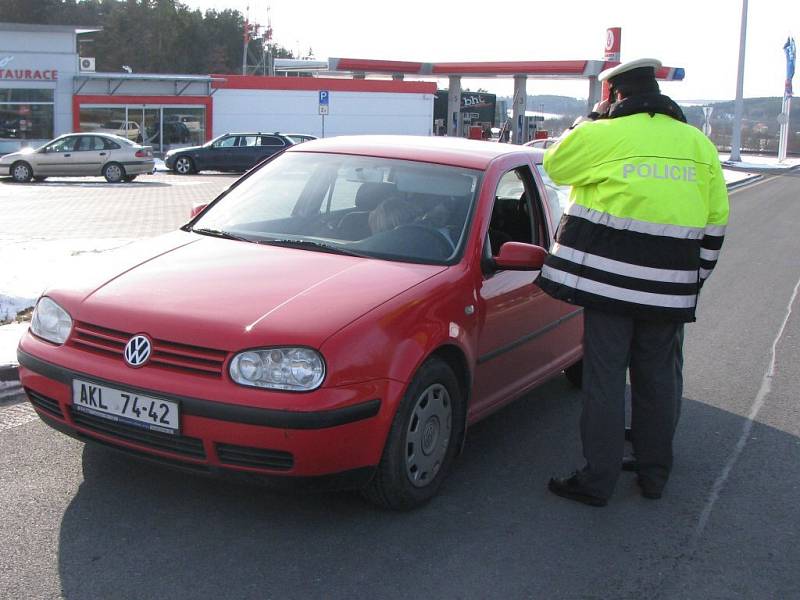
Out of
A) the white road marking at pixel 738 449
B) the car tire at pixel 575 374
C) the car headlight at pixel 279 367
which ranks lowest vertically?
the white road marking at pixel 738 449

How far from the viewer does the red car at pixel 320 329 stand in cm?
353

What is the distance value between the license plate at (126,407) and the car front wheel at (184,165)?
28.6 metres

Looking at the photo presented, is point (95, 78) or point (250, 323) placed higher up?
point (95, 78)

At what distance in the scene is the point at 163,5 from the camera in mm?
83062

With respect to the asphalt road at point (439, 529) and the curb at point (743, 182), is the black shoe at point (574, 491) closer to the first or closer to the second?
the asphalt road at point (439, 529)

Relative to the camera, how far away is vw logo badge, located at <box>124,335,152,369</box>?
3.63m

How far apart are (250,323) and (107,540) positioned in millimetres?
1003

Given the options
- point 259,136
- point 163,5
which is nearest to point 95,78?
point 259,136

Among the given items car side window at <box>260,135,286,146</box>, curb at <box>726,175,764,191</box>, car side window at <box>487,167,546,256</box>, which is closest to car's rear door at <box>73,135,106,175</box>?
car side window at <box>260,135,286,146</box>

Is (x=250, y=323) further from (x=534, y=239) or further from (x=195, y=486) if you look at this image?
(x=534, y=239)

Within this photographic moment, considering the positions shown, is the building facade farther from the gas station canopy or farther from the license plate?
the license plate

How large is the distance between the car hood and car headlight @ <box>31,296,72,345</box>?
1.8 inches

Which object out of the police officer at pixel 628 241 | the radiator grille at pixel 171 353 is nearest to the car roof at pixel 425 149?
the police officer at pixel 628 241

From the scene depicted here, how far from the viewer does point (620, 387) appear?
13.7 feet
